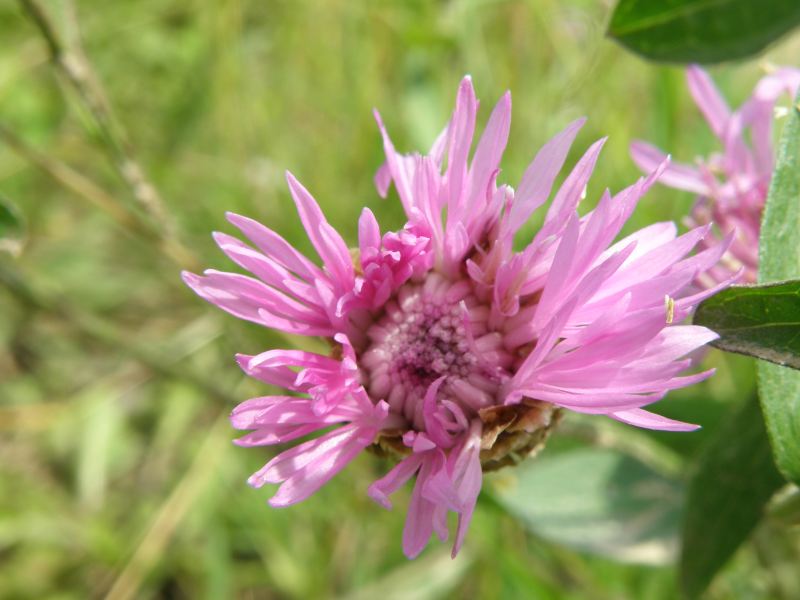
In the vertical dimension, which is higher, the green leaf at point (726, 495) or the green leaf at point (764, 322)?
the green leaf at point (764, 322)

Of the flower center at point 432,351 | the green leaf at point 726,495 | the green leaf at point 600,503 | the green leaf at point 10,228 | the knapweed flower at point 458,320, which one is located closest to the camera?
the knapweed flower at point 458,320

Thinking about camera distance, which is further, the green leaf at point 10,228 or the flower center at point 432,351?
the green leaf at point 10,228

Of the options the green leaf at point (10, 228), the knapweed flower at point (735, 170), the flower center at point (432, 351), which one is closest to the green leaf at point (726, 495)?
the knapweed flower at point (735, 170)

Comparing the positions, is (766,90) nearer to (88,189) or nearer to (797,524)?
(797,524)

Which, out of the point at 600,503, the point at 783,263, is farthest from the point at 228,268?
the point at 783,263

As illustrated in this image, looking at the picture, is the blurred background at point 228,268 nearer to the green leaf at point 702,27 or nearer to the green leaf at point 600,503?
the green leaf at point 600,503

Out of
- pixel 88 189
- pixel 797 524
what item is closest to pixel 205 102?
pixel 88 189

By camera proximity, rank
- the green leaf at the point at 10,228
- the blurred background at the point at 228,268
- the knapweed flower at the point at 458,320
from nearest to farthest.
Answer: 1. the knapweed flower at the point at 458,320
2. the green leaf at the point at 10,228
3. the blurred background at the point at 228,268

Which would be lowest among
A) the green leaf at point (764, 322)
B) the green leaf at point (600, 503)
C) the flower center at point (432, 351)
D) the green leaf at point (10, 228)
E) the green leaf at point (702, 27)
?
the green leaf at point (600, 503)
